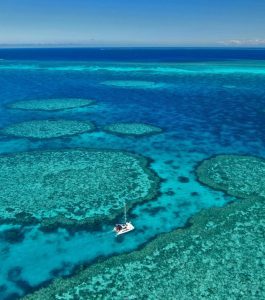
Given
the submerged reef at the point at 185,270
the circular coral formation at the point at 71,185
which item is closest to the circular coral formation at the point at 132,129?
the circular coral formation at the point at 71,185

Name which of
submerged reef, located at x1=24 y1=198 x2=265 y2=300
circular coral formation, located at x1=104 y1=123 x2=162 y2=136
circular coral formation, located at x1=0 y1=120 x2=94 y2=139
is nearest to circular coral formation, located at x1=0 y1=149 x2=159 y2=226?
submerged reef, located at x1=24 y1=198 x2=265 y2=300

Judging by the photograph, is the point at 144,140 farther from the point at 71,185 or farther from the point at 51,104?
the point at 51,104

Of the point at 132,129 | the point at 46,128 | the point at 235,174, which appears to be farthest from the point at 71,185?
the point at 46,128

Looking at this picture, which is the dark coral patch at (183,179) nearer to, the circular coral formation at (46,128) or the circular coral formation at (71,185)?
the circular coral formation at (71,185)

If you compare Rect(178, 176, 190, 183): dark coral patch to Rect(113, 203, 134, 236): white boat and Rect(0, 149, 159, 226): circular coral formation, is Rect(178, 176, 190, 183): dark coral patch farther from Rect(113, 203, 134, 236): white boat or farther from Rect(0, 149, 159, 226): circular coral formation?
Rect(113, 203, 134, 236): white boat

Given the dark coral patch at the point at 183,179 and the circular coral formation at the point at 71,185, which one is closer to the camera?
the circular coral formation at the point at 71,185

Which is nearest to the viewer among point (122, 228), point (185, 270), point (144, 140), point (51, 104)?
point (185, 270)
